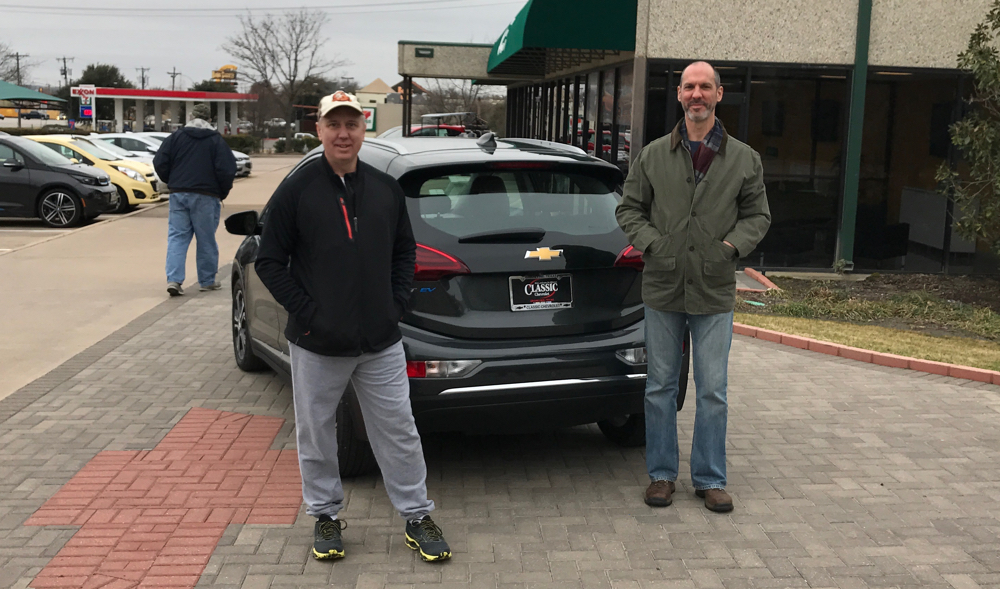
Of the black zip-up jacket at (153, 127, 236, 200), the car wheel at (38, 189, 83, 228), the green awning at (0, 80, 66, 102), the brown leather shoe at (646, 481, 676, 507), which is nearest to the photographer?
the brown leather shoe at (646, 481, 676, 507)

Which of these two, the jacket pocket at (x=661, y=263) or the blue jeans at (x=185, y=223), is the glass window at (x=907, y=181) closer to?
the blue jeans at (x=185, y=223)

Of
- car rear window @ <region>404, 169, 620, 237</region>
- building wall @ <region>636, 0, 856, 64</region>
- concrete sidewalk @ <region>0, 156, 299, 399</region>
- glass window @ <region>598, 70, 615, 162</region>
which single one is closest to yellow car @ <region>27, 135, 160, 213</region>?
concrete sidewalk @ <region>0, 156, 299, 399</region>

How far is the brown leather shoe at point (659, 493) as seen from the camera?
15.8ft

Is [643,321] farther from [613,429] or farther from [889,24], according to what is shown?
[889,24]

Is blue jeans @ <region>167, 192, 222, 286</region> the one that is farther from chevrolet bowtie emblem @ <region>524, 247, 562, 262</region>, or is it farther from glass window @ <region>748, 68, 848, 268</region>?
glass window @ <region>748, 68, 848, 268</region>

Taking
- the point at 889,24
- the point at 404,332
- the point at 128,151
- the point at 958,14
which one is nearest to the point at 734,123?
the point at 889,24

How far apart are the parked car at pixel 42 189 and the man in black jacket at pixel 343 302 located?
14.9 m

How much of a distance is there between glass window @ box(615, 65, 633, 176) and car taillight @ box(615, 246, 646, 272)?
856cm

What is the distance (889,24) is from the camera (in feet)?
41.6

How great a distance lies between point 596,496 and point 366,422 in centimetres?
137

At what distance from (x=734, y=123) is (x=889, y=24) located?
2248mm

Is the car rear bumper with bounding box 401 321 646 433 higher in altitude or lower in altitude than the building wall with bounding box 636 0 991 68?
lower

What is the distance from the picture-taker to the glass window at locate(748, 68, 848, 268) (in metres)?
12.9

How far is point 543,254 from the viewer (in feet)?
15.8
